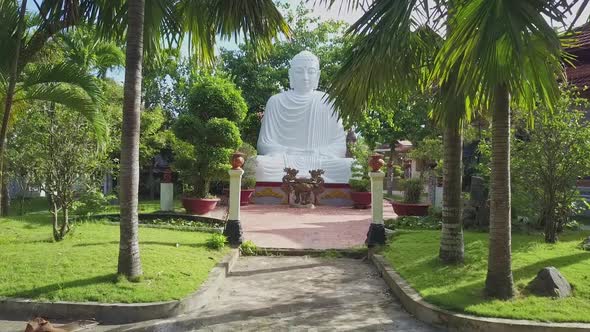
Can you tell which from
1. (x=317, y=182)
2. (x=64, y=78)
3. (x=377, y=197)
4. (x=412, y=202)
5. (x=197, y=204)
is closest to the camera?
(x=64, y=78)

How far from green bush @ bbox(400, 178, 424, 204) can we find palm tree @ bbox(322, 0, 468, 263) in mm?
5835

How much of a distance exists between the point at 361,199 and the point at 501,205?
35.0ft

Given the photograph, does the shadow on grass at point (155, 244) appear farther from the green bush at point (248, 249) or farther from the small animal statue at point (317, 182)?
the small animal statue at point (317, 182)

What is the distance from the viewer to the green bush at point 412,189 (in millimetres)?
12812

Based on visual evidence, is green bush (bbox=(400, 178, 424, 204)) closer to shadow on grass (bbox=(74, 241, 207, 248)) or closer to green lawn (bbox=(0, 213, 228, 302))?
green lawn (bbox=(0, 213, 228, 302))

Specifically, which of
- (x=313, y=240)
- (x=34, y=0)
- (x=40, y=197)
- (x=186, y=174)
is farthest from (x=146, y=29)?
(x=40, y=197)

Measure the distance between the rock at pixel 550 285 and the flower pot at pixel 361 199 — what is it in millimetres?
10331

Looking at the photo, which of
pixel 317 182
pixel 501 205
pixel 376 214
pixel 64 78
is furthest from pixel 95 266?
pixel 317 182

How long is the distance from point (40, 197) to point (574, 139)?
20281 mm

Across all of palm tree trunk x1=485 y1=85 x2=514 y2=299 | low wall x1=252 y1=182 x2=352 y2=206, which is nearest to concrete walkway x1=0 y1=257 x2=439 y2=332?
palm tree trunk x1=485 y1=85 x2=514 y2=299

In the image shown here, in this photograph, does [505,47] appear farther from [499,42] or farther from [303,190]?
[303,190]

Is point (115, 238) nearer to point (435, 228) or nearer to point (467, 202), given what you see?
point (435, 228)

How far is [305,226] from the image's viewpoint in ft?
37.8

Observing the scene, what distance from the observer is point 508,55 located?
153 inches
